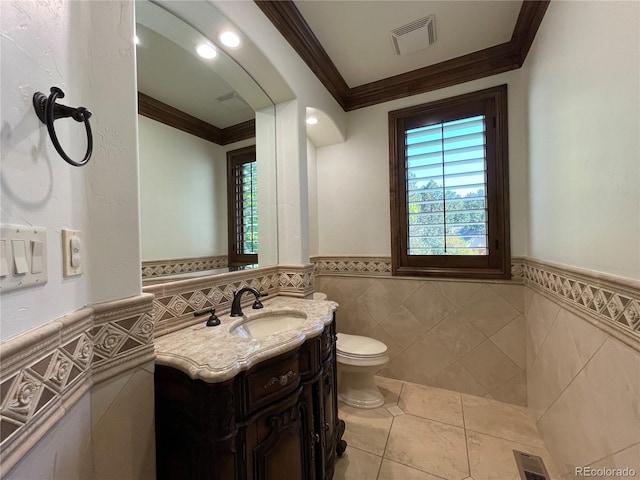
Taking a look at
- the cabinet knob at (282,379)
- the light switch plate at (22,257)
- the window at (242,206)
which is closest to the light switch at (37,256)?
the light switch plate at (22,257)

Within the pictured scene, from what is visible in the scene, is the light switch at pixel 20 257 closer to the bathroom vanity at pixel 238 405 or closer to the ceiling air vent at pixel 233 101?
the bathroom vanity at pixel 238 405

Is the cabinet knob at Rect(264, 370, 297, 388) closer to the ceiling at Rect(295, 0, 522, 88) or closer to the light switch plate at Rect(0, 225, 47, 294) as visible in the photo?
the light switch plate at Rect(0, 225, 47, 294)

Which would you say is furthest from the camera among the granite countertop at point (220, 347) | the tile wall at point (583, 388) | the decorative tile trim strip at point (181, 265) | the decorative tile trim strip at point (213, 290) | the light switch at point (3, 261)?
the decorative tile trim strip at point (181, 265)

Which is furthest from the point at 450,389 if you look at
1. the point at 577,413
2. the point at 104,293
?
the point at 104,293

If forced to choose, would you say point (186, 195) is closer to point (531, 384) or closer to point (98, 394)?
point (98, 394)

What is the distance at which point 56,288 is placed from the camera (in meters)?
0.55

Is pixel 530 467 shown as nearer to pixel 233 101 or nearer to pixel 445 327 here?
pixel 445 327

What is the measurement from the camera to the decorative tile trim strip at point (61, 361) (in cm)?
41

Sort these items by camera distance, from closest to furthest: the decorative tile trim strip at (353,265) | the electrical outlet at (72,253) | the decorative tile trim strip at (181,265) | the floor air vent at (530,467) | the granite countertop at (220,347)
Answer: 1. the electrical outlet at (72,253)
2. the granite countertop at (220,347)
3. the decorative tile trim strip at (181,265)
4. the floor air vent at (530,467)
5. the decorative tile trim strip at (353,265)

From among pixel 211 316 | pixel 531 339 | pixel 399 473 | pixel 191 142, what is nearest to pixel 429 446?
pixel 399 473

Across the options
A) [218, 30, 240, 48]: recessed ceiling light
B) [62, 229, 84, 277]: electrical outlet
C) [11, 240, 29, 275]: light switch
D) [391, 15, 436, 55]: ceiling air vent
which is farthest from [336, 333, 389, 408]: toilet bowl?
[391, 15, 436, 55]: ceiling air vent

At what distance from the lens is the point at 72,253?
598mm

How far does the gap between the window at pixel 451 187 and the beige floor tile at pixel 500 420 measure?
3.03 ft

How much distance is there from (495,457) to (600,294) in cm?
110
